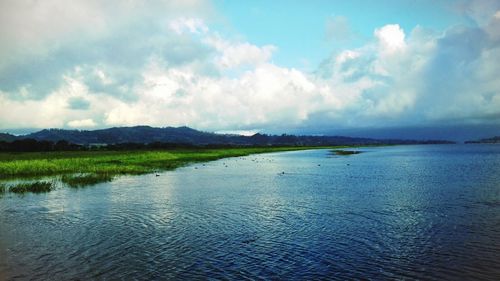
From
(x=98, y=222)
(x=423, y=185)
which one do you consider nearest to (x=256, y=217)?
(x=98, y=222)

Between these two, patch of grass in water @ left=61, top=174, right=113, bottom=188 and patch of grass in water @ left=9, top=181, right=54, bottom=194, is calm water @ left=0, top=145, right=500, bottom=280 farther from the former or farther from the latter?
patch of grass in water @ left=61, top=174, right=113, bottom=188

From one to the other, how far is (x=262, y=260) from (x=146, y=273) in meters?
4.95

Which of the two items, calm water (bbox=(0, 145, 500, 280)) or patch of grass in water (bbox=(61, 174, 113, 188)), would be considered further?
patch of grass in water (bbox=(61, 174, 113, 188))

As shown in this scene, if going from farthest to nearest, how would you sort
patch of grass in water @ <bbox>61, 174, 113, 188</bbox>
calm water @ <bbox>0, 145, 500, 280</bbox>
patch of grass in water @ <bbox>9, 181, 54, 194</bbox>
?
1. patch of grass in water @ <bbox>61, 174, 113, 188</bbox>
2. patch of grass in water @ <bbox>9, 181, 54, 194</bbox>
3. calm water @ <bbox>0, 145, 500, 280</bbox>

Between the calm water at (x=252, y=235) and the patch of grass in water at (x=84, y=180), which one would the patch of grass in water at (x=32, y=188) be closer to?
the patch of grass in water at (x=84, y=180)

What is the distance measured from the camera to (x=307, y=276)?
48.8 ft

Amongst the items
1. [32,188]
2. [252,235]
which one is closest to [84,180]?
[32,188]

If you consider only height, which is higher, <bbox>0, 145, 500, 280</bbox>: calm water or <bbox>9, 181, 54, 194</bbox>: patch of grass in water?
<bbox>9, 181, 54, 194</bbox>: patch of grass in water

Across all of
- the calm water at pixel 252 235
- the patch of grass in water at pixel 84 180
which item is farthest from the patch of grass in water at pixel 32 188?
the calm water at pixel 252 235

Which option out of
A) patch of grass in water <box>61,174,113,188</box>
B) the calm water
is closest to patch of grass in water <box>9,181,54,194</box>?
patch of grass in water <box>61,174,113,188</box>

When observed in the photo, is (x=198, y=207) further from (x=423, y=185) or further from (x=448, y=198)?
(x=423, y=185)

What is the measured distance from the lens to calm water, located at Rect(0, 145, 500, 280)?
1572 centimetres

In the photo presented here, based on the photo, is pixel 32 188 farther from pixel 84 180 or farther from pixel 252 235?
pixel 252 235

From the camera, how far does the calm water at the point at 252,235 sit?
15719mm
